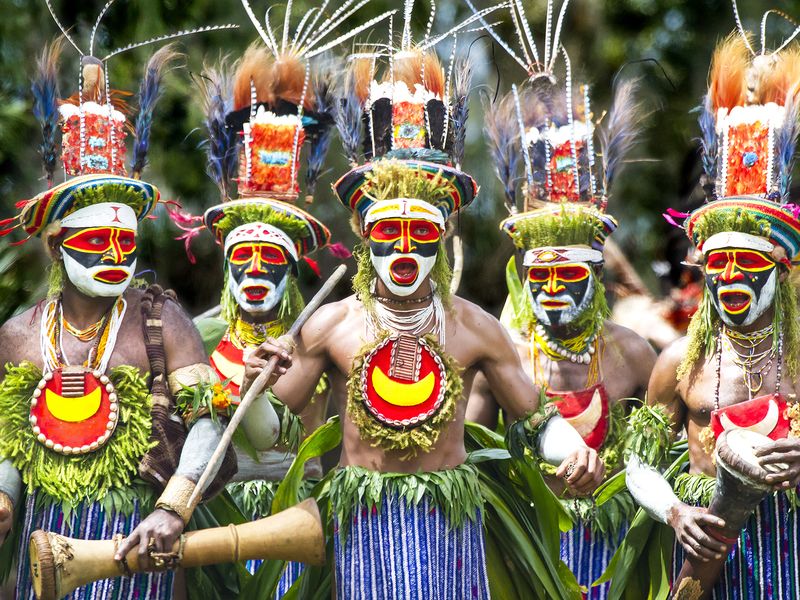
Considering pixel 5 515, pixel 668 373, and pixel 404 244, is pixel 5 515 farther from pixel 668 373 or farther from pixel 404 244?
pixel 668 373

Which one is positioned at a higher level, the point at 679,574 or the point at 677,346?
the point at 677,346

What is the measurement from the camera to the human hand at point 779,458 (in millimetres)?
5613

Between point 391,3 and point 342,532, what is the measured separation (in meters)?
5.54

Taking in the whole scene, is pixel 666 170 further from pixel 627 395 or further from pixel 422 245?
pixel 422 245

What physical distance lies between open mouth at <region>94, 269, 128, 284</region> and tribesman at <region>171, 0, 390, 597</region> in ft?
4.46

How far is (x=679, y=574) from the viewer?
6.11 m

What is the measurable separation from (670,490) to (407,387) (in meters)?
1.16

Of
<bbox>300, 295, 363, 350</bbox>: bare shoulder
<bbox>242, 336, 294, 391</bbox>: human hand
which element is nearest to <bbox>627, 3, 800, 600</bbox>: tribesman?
<bbox>300, 295, 363, 350</bbox>: bare shoulder

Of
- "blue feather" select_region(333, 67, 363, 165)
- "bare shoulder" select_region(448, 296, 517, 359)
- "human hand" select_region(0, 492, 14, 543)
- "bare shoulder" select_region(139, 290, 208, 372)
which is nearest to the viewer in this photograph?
"human hand" select_region(0, 492, 14, 543)

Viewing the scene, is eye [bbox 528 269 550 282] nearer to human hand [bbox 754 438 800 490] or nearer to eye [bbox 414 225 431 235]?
eye [bbox 414 225 431 235]

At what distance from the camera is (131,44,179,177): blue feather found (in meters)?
6.19

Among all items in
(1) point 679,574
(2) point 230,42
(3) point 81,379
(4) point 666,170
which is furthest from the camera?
(4) point 666,170

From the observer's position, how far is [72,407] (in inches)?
224

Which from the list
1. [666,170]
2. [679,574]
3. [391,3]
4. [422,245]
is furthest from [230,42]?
[679,574]
